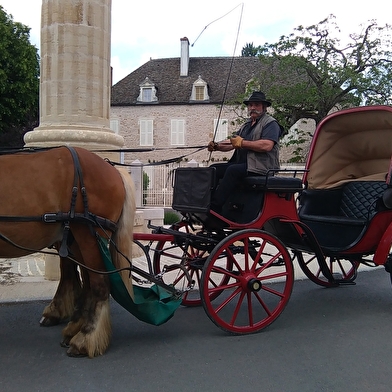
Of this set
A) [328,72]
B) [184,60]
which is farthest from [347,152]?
[184,60]

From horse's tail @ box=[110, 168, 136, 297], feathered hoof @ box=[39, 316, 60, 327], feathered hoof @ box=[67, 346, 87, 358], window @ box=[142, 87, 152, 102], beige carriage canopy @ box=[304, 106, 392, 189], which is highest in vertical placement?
window @ box=[142, 87, 152, 102]

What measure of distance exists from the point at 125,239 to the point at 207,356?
1.12 meters

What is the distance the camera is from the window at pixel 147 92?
30.3 metres

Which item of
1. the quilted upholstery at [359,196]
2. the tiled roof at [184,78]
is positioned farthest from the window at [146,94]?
the quilted upholstery at [359,196]

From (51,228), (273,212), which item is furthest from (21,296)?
(273,212)

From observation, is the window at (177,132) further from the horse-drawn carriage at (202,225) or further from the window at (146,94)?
the horse-drawn carriage at (202,225)

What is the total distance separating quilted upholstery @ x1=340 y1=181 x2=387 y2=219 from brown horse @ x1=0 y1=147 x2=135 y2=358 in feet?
9.68

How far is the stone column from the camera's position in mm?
5664

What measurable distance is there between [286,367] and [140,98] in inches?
1128

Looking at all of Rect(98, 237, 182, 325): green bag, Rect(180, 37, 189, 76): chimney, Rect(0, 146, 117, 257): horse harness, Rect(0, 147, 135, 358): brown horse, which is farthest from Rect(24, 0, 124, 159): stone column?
Rect(180, 37, 189, 76): chimney

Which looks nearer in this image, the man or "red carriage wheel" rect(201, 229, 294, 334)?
"red carriage wheel" rect(201, 229, 294, 334)

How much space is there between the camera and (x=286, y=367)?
320 cm

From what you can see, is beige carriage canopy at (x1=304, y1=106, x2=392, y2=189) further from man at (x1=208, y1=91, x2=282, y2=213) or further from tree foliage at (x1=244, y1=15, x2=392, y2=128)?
tree foliage at (x1=244, y1=15, x2=392, y2=128)

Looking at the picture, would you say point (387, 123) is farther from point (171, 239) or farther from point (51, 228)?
point (51, 228)
